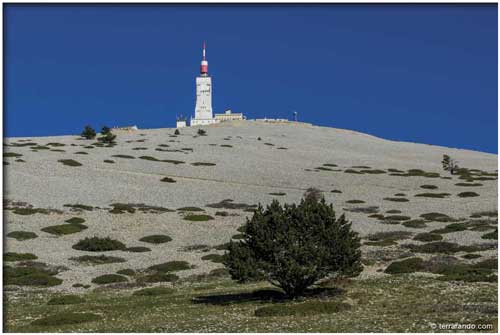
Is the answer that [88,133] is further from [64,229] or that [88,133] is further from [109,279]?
[109,279]

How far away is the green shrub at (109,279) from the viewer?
36375 mm

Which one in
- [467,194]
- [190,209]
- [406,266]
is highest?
[467,194]

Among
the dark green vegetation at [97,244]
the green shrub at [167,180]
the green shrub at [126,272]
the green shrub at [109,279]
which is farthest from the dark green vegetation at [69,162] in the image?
the green shrub at [109,279]

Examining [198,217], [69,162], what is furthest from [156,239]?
[69,162]

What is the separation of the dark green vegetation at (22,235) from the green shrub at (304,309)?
29.5 meters

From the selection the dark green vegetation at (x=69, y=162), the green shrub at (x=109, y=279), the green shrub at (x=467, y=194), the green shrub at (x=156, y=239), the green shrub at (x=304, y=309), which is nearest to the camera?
the green shrub at (x=304, y=309)

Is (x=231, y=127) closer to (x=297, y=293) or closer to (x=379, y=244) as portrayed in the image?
(x=379, y=244)

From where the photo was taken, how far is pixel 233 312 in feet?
81.6

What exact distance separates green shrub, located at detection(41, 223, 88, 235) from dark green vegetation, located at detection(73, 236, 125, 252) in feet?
14.6

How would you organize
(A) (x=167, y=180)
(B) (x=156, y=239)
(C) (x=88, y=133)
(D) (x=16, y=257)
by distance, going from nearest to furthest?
(D) (x=16, y=257)
(B) (x=156, y=239)
(A) (x=167, y=180)
(C) (x=88, y=133)

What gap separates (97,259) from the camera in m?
42.6

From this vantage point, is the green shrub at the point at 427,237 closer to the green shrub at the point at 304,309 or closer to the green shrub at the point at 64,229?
the green shrub at the point at 304,309

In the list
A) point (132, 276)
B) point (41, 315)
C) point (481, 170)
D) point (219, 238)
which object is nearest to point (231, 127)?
point (481, 170)

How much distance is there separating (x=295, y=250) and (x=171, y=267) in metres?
15.1
